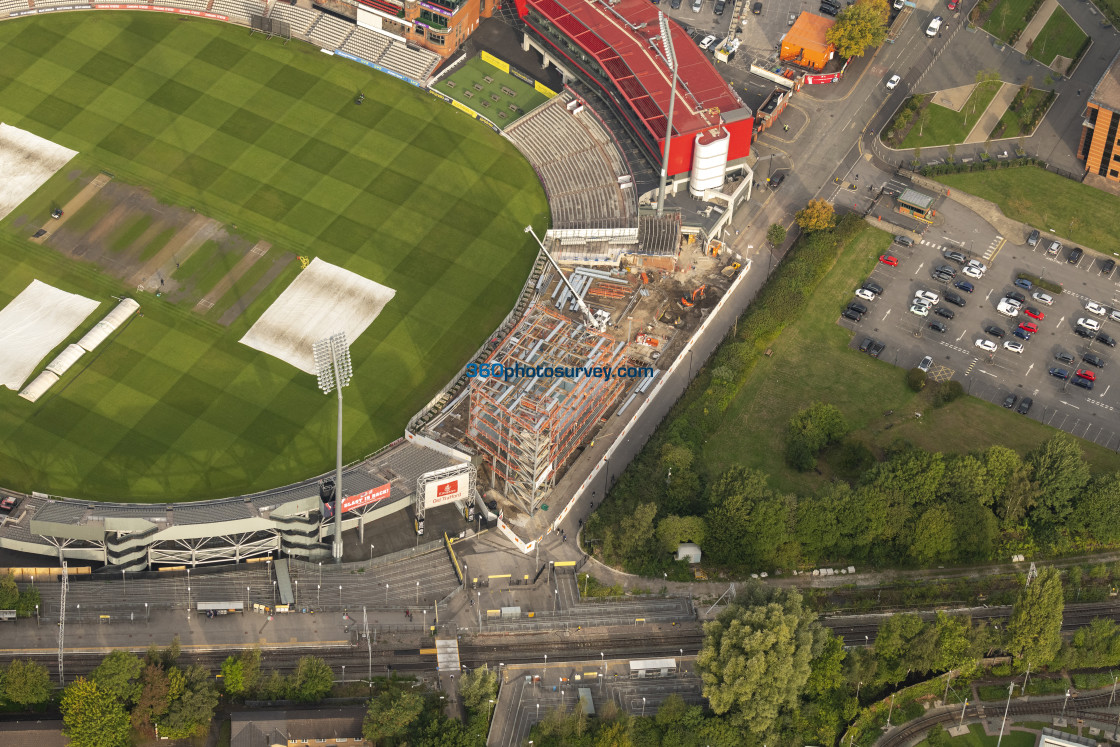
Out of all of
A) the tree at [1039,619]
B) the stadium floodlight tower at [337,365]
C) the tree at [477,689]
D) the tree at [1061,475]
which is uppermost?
the stadium floodlight tower at [337,365]

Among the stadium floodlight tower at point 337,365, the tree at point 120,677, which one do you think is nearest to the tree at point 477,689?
the stadium floodlight tower at point 337,365

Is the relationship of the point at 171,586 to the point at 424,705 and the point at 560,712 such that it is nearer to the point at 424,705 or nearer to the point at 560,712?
the point at 424,705

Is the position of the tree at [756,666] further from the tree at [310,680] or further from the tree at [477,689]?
the tree at [310,680]

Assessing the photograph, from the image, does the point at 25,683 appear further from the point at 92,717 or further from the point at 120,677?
the point at 120,677

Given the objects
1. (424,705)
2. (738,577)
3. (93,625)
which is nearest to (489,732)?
(424,705)

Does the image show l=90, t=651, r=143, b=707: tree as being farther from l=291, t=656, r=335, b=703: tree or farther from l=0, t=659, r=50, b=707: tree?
l=291, t=656, r=335, b=703: tree

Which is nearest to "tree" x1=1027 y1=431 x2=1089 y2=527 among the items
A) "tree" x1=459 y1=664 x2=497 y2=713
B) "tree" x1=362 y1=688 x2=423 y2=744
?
"tree" x1=459 y1=664 x2=497 y2=713
